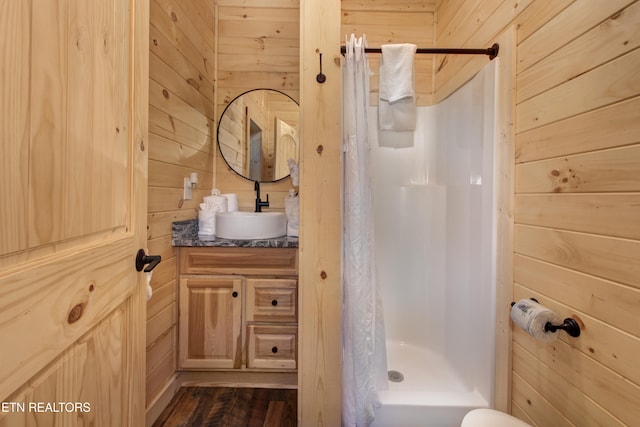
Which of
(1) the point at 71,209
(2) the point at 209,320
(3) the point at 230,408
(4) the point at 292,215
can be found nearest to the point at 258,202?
(4) the point at 292,215

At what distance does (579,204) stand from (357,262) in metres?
0.77

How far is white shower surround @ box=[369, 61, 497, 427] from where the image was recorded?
124cm

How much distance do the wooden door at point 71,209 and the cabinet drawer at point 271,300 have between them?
0.84 meters

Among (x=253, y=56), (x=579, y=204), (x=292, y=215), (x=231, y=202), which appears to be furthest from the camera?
(x=253, y=56)

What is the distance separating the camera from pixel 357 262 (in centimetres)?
124

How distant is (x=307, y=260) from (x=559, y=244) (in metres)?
0.90

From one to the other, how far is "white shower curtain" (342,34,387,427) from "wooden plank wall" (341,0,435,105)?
867mm

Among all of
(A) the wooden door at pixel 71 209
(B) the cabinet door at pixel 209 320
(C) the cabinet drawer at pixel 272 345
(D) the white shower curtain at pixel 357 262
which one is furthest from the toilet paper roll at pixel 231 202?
(A) the wooden door at pixel 71 209

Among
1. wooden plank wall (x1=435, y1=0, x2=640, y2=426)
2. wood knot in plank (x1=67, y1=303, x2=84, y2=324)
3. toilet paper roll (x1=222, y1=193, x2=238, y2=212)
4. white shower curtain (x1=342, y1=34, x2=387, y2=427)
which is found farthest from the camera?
toilet paper roll (x1=222, y1=193, x2=238, y2=212)

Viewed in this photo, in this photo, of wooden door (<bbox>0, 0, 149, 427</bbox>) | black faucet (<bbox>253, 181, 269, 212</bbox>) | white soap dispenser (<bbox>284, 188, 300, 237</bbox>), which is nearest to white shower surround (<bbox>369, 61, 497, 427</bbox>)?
white soap dispenser (<bbox>284, 188, 300, 237</bbox>)

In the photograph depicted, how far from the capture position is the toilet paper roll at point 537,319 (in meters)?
0.88

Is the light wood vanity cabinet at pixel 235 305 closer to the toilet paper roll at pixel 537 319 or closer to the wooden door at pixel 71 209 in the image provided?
the wooden door at pixel 71 209

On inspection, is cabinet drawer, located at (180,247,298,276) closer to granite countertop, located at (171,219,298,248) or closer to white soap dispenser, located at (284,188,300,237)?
granite countertop, located at (171,219,298,248)

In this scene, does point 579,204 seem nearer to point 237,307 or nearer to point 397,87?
point 397,87
